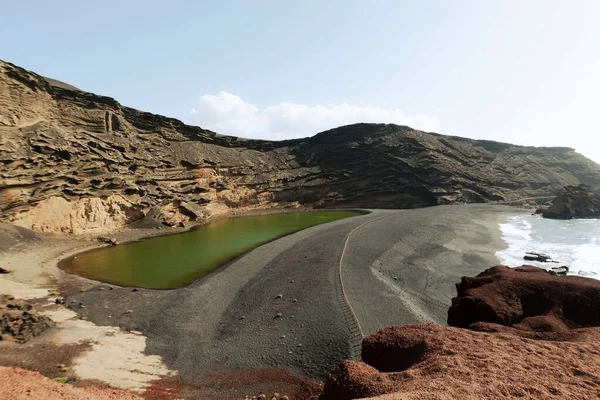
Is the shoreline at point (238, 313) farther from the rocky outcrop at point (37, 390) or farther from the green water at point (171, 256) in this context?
the rocky outcrop at point (37, 390)

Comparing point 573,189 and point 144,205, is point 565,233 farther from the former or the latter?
point 144,205

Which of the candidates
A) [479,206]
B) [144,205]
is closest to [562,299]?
[144,205]

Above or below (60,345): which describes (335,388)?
above

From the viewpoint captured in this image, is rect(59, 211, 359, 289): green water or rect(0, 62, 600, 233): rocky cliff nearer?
rect(59, 211, 359, 289): green water

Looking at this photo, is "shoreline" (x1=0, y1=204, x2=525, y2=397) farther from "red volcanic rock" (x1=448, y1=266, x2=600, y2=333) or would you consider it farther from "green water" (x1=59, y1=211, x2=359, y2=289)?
"red volcanic rock" (x1=448, y1=266, x2=600, y2=333)

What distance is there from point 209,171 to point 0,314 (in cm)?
3808

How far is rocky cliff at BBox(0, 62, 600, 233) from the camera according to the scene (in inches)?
1218

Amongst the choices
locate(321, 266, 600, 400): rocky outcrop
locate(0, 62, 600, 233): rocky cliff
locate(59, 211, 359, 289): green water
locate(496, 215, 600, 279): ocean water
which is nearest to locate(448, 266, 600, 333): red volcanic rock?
locate(321, 266, 600, 400): rocky outcrop

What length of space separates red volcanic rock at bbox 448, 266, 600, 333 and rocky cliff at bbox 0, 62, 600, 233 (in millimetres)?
33592

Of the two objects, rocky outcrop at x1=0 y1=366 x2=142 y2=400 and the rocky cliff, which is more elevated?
the rocky cliff

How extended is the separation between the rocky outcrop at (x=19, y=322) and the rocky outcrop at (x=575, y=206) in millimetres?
61226

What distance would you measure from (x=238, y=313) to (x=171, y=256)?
1423 cm

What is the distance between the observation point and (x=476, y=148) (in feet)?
257

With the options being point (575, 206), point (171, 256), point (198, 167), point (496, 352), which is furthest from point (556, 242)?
point (198, 167)
